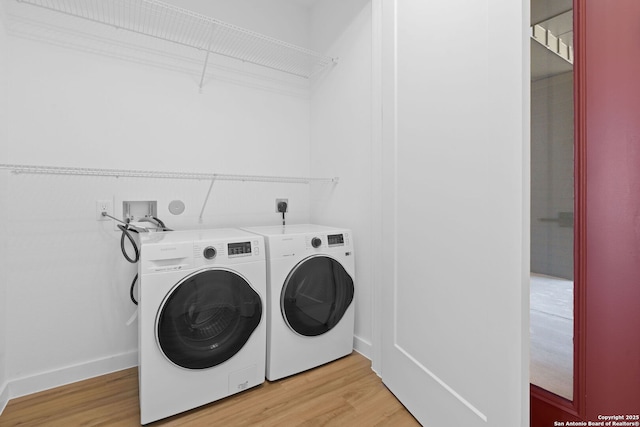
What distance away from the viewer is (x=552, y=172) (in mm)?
1119

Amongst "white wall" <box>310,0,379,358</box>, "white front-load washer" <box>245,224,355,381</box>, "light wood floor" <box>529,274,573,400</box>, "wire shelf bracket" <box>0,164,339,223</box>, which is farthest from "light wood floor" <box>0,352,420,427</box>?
"wire shelf bracket" <box>0,164,339,223</box>

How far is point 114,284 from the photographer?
167cm

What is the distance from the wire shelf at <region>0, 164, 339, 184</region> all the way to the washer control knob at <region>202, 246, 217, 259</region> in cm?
63

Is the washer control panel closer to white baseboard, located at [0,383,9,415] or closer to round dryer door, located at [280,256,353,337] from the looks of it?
round dryer door, located at [280,256,353,337]

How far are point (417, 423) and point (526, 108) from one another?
1337 mm

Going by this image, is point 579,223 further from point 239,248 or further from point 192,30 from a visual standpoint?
point 192,30

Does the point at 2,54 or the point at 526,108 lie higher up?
the point at 2,54

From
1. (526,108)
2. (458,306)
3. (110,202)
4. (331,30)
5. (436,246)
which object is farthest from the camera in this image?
(331,30)

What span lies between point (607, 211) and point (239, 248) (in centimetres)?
146

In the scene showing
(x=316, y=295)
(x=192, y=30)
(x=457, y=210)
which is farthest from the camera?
(x=192, y=30)

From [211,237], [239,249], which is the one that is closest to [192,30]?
[211,237]

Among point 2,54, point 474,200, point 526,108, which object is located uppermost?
point 2,54

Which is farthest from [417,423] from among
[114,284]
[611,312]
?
[114,284]

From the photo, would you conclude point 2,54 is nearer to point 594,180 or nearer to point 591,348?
point 594,180
